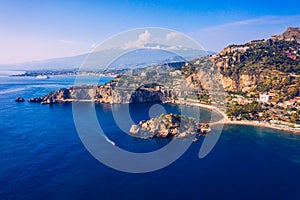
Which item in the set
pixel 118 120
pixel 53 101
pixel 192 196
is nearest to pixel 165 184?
pixel 192 196

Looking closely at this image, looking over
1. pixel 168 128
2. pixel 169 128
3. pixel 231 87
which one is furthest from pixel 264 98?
pixel 168 128

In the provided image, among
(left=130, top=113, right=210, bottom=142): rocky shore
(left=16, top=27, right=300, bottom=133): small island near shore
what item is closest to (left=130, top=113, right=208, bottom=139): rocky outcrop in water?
(left=130, top=113, right=210, bottom=142): rocky shore

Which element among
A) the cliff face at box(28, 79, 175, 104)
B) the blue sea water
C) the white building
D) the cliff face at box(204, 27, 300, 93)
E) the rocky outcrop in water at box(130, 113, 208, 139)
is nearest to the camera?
the blue sea water

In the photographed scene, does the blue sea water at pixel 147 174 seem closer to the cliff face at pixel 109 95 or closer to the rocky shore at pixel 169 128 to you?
the rocky shore at pixel 169 128

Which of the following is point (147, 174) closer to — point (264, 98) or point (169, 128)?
point (169, 128)

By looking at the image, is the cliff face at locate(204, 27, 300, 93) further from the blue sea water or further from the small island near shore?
the blue sea water

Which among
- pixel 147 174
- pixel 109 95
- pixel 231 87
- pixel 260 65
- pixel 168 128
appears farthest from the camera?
pixel 231 87
